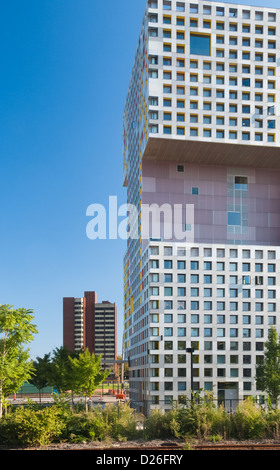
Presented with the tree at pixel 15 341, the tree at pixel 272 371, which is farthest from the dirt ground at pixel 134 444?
the tree at pixel 272 371

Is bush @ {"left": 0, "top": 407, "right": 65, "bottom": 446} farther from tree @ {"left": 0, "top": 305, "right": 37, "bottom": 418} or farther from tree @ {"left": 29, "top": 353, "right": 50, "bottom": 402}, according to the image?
tree @ {"left": 29, "top": 353, "right": 50, "bottom": 402}

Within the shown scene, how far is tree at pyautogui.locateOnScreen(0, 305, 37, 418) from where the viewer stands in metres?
28.1

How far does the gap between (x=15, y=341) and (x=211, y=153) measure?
46.3 metres

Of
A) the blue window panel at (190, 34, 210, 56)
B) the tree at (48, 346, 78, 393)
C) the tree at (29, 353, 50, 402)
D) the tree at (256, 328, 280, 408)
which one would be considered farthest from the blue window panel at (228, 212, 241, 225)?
the tree at (29, 353, 50, 402)

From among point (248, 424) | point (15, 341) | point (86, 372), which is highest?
point (15, 341)

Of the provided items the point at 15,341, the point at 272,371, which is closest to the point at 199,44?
the point at 272,371

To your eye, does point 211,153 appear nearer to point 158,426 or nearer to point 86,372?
point 86,372

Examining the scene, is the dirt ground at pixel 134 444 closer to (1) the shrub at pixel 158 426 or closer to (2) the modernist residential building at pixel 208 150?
(1) the shrub at pixel 158 426

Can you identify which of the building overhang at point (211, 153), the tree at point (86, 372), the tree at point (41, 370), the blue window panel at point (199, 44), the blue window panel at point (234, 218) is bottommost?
the tree at point (41, 370)

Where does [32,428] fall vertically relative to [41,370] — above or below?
above

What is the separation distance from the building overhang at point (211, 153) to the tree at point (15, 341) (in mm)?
39148

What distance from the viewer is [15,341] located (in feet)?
94.8

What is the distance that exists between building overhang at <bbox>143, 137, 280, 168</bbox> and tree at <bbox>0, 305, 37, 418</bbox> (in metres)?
39.1

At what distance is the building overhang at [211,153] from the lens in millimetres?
64750
